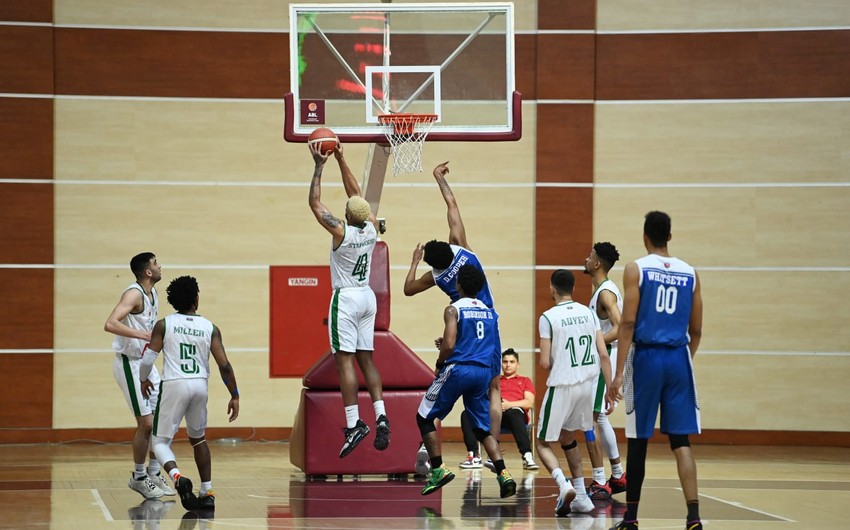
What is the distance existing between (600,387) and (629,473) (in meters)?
2.04

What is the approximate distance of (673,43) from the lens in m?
14.2

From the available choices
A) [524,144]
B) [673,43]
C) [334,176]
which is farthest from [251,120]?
[673,43]

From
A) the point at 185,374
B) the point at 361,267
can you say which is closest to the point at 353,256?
the point at 361,267

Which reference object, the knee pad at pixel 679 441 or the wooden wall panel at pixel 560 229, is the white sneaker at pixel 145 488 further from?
the wooden wall panel at pixel 560 229

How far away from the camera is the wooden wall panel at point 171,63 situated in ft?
45.6

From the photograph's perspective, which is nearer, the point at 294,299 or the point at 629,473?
the point at 629,473

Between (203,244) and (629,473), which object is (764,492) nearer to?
(629,473)

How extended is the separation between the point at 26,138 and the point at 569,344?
832 centimetres

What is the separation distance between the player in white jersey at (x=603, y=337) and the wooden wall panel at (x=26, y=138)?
7.73 m

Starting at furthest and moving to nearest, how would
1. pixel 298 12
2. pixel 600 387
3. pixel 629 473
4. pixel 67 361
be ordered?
pixel 67 361 < pixel 298 12 < pixel 600 387 < pixel 629 473

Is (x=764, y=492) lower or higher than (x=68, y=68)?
lower

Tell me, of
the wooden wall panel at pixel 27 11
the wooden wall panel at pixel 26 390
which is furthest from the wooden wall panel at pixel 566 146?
the wooden wall panel at pixel 26 390

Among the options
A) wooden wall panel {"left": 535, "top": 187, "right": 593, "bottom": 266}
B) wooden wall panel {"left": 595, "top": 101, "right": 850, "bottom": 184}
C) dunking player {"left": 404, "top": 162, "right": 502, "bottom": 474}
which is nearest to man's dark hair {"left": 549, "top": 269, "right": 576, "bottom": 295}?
dunking player {"left": 404, "top": 162, "right": 502, "bottom": 474}

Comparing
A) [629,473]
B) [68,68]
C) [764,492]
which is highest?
[68,68]
